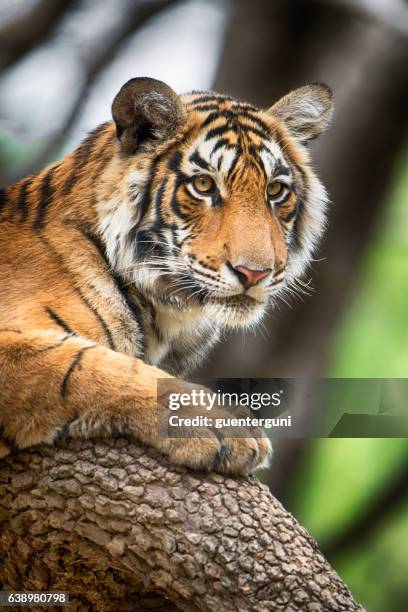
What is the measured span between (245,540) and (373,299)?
18.0 feet

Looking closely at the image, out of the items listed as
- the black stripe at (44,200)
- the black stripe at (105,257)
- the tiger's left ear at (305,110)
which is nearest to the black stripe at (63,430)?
the black stripe at (105,257)

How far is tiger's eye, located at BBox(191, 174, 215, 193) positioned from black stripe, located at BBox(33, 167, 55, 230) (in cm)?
58

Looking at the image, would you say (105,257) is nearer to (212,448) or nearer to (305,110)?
(212,448)

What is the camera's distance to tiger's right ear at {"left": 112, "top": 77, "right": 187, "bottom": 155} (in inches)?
119

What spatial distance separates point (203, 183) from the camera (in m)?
3.13

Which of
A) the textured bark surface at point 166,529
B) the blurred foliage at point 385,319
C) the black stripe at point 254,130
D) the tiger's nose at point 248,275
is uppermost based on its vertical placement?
the black stripe at point 254,130

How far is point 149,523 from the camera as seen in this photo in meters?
2.39

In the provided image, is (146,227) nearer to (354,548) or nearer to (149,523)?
(149,523)

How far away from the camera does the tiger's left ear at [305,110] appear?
11.4 feet

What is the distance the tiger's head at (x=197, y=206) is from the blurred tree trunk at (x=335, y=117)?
4.08 ft

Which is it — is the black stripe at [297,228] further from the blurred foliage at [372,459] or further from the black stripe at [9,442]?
the blurred foliage at [372,459]

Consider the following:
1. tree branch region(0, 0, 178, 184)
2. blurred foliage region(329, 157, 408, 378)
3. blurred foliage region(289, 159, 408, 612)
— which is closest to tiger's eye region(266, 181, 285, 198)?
tree branch region(0, 0, 178, 184)

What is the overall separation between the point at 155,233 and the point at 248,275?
0.46m

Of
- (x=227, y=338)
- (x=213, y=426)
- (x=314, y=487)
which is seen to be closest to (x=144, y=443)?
(x=213, y=426)
